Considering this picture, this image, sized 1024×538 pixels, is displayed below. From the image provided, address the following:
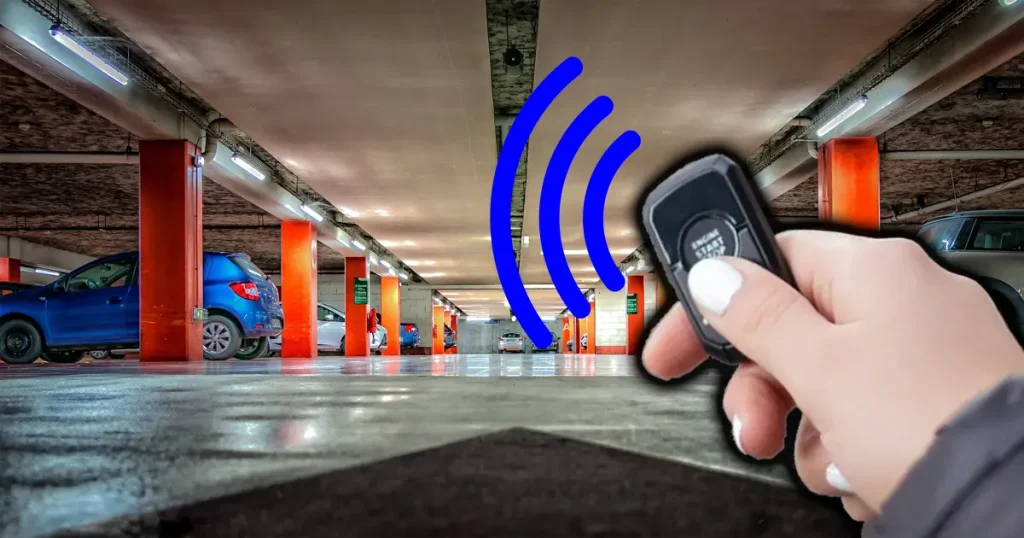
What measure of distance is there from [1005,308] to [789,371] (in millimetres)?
194

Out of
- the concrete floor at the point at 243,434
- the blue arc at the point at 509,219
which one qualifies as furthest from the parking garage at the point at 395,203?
the blue arc at the point at 509,219

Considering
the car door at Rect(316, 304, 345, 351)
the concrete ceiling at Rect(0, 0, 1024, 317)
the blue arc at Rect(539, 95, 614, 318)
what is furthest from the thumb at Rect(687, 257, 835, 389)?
the car door at Rect(316, 304, 345, 351)

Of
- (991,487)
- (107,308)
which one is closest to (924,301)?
(991,487)

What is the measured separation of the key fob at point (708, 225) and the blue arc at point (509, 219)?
9.85ft

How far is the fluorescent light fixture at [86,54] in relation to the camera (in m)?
7.59

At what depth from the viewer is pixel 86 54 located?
8.05m

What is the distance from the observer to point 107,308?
10609 millimetres

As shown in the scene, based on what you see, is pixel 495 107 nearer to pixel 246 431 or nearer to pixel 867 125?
pixel 867 125

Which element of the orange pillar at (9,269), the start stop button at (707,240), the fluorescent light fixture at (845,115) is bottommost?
the start stop button at (707,240)

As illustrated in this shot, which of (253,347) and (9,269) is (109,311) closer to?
(253,347)

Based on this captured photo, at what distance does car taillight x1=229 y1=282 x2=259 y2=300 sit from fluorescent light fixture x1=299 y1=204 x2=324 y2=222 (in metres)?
6.53

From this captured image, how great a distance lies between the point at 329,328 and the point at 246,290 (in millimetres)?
9873

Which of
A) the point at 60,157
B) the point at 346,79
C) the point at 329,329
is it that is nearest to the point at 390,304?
the point at 329,329

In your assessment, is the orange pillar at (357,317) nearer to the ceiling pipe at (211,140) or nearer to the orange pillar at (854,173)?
the ceiling pipe at (211,140)
